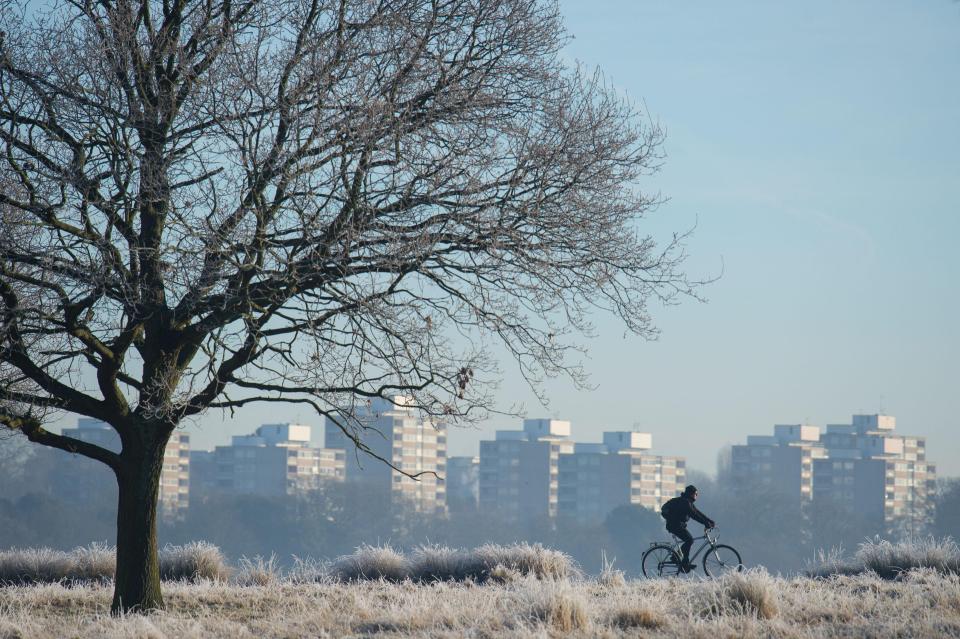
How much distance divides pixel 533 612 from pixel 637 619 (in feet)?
3.20

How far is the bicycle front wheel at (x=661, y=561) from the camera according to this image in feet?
63.5

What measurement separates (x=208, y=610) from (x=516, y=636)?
170 inches

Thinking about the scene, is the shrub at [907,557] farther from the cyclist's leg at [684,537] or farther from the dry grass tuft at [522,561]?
the dry grass tuft at [522,561]

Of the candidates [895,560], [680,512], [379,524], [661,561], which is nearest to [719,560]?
[661,561]

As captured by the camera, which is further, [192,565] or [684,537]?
[684,537]

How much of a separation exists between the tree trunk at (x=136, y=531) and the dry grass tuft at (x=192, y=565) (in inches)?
160

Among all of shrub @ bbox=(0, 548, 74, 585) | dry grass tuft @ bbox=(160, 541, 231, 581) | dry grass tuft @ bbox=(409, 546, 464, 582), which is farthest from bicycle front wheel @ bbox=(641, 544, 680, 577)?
shrub @ bbox=(0, 548, 74, 585)

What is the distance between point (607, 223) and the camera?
46.3 ft

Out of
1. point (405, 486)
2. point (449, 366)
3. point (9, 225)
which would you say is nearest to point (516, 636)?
point (449, 366)

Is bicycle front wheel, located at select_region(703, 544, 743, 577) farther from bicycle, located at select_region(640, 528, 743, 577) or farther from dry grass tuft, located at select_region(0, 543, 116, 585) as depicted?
dry grass tuft, located at select_region(0, 543, 116, 585)

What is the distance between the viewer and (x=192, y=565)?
1809 cm

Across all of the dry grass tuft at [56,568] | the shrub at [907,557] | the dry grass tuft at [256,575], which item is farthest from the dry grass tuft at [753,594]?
the dry grass tuft at [56,568]

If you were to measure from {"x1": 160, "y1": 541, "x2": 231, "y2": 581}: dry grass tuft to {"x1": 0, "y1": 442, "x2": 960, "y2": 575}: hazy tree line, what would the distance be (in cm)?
8242

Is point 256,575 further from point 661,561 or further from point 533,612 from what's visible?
point 533,612
